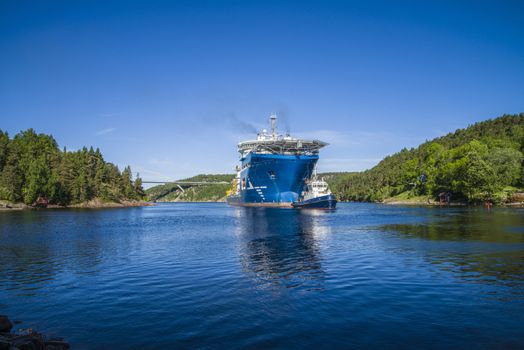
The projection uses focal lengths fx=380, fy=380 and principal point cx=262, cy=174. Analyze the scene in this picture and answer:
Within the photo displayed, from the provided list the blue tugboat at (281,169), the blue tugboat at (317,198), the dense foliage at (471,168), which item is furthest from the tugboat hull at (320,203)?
the dense foliage at (471,168)

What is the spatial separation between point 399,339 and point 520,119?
174299mm

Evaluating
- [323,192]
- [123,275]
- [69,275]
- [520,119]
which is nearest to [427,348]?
[123,275]

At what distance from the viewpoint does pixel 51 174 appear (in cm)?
11781

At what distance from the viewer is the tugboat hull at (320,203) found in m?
86.2

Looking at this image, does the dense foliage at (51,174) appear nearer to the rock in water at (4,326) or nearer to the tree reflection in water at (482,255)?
the tree reflection in water at (482,255)

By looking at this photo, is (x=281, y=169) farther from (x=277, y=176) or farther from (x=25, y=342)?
(x=25, y=342)

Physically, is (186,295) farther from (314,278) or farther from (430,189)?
(430,189)

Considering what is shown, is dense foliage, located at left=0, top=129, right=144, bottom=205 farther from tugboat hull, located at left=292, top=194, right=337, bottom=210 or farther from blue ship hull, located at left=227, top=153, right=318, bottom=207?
tugboat hull, located at left=292, top=194, right=337, bottom=210

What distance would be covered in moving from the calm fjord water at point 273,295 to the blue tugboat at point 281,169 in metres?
66.3

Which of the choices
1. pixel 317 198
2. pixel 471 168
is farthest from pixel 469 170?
pixel 317 198

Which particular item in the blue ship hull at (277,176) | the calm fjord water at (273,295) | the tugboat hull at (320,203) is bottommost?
the calm fjord water at (273,295)

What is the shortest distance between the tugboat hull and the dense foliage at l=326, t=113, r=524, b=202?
42599 millimetres

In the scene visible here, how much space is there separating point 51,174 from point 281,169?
2894 inches

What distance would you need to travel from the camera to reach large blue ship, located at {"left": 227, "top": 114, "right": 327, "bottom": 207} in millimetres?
95500
